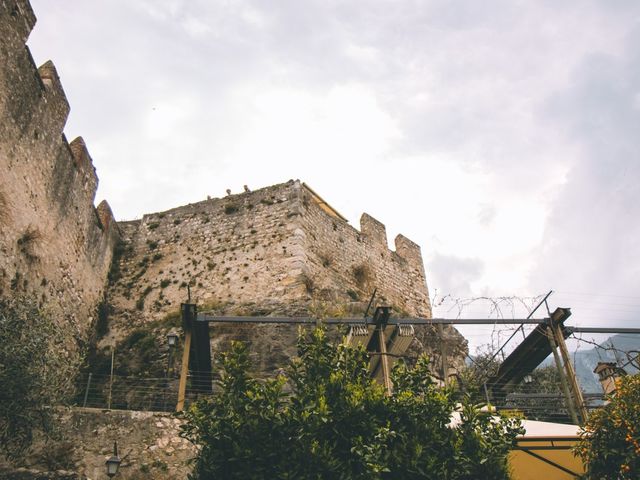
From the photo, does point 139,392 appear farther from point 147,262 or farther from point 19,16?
point 19,16

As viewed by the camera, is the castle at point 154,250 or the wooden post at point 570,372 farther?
the castle at point 154,250

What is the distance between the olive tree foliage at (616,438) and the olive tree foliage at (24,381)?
936 cm

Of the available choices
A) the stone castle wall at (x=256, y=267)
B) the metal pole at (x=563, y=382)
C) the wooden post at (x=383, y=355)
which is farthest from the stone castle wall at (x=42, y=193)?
the metal pole at (x=563, y=382)

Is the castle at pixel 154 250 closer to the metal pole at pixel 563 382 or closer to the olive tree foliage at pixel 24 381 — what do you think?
the olive tree foliage at pixel 24 381

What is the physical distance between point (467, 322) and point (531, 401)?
7.18m

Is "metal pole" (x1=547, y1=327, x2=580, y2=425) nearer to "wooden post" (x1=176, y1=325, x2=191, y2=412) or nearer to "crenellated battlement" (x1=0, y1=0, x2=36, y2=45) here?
"wooden post" (x1=176, y1=325, x2=191, y2=412)

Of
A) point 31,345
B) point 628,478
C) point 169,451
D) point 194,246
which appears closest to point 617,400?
point 628,478

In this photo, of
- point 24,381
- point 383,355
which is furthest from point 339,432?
point 24,381

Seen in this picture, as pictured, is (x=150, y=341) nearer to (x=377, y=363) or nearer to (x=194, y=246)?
(x=194, y=246)

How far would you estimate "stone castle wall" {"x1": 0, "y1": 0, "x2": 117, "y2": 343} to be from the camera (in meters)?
13.9

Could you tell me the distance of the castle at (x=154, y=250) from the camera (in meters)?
14.5

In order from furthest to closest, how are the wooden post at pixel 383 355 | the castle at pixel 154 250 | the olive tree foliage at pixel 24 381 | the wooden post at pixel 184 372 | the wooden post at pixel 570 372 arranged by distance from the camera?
the castle at pixel 154 250
the wooden post at pixel 184 372
the wooden post at pixel 570 372
the wooden post at pixel 383 355
the olive tree foliage at pixel 24 381

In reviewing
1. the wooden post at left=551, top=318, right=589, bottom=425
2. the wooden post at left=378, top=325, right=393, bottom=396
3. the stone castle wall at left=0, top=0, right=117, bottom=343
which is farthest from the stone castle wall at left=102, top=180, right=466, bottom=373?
the wooden post at left=551, top=318, right=589, bottom=425

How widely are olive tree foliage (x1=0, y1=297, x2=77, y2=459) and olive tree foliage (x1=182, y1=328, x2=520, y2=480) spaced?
10.9 ft
